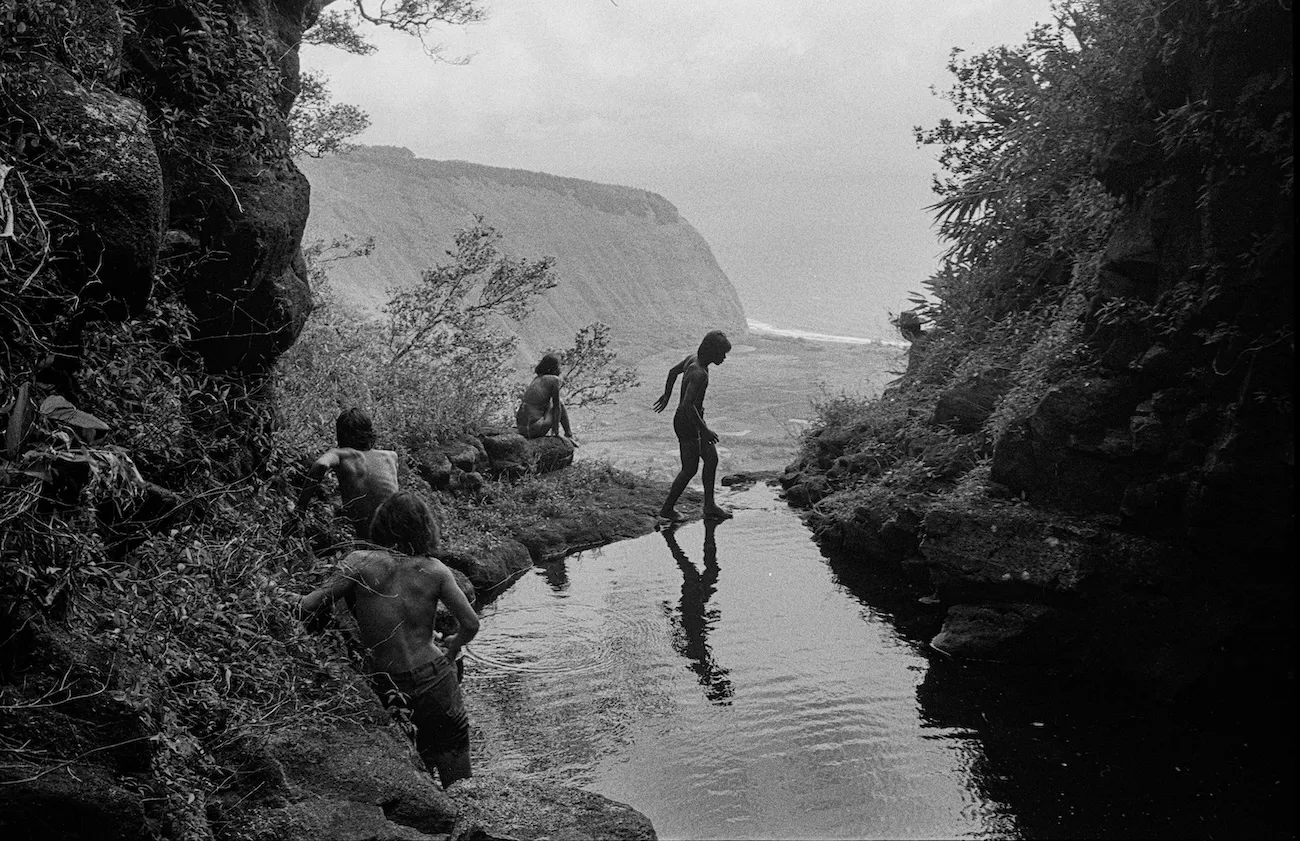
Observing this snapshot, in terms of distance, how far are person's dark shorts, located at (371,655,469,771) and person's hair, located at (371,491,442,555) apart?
1.81 feet

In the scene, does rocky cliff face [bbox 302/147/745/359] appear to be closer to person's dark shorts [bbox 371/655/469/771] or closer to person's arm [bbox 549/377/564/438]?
person's arm [bbox 549/377/564/438]

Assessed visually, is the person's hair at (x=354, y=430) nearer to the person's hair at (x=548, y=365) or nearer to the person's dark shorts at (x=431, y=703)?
the person's dark shorts at (x=431, y=703)

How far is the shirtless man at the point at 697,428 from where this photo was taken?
11.5 meters

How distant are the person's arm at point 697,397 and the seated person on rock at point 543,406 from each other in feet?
6.93

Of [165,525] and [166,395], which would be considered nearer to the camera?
[165,525]

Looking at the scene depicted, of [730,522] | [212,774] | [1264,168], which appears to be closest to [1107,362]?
[1264,168]

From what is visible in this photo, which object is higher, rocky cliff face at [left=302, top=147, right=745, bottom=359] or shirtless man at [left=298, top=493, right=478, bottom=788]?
rocky cliff face at [left=302, top=147, right=745, bottom=359]

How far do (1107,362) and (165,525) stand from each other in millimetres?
5913

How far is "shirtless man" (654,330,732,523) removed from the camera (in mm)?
11484

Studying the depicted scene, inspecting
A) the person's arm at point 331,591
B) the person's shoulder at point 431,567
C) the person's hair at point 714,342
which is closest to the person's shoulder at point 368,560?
the person's arm at point 331,591

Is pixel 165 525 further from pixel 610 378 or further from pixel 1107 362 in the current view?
pixel 610 378

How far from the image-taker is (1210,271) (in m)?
6.18

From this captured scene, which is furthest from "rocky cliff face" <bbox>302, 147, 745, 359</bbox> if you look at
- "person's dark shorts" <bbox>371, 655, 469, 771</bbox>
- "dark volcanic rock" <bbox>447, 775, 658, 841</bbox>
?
"dark volcanic rock" <bbox>447, 775, 658, 841</bbox>

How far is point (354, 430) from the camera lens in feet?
23.8
